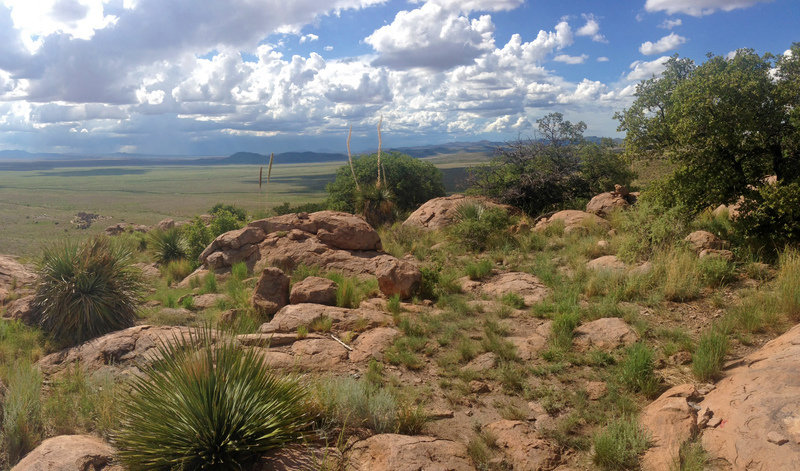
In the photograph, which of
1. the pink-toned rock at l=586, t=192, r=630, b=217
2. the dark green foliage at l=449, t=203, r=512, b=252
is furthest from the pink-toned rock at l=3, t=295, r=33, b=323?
the pink-toned rock at l=586, t=192, r=630, b=217

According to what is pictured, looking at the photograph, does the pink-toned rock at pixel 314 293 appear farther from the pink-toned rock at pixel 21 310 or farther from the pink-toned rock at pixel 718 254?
the pink-toned rock at pixel 718 254

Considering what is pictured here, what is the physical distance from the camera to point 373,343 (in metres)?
7.07

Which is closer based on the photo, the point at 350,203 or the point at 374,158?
the point at 350,203

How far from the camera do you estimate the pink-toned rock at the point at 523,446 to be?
429 cm

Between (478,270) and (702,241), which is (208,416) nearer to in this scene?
(478,270)

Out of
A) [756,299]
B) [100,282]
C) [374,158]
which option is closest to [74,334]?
[100,282]

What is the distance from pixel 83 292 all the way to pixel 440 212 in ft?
35.9

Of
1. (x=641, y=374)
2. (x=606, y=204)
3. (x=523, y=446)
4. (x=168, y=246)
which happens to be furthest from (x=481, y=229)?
(x=168, y=246)

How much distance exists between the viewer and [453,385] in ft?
19.4

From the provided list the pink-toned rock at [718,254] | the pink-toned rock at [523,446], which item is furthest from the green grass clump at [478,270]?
the pink-toned rock at [523,446]

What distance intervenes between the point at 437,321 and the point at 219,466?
4.75m

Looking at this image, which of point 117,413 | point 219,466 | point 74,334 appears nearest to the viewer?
point 219,466

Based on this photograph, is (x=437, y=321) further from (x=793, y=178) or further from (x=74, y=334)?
(x=793, y=178)

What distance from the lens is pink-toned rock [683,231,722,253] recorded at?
9562mm
